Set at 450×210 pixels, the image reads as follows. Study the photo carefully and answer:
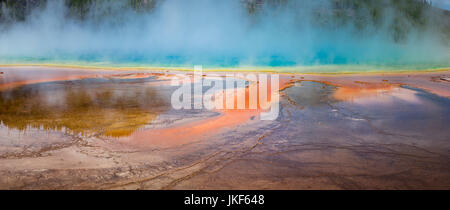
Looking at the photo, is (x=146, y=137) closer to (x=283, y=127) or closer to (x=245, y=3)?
(x=283, y=127)

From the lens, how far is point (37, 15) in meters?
18.0

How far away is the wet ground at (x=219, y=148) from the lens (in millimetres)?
2109

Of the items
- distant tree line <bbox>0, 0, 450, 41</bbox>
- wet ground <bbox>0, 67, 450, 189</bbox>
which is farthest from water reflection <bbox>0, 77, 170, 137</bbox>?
distant tree line <bbox>0, 0, 450, 41</bbox>

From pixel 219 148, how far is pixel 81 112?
3.01m

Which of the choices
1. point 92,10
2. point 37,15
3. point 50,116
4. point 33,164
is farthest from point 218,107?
point 37,15

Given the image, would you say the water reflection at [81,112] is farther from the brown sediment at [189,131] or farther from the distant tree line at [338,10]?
the distant tree line at [338,10]

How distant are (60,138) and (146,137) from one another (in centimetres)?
100

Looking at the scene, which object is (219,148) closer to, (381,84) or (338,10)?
(381,84)

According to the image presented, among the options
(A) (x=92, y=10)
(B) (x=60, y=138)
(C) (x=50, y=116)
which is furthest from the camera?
(A) (x=92, y=10)

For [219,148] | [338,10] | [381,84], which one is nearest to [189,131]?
[219,148]

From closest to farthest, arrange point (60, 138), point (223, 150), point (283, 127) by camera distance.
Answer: point (223, 150) → point (60, 138) → point (283, 127)

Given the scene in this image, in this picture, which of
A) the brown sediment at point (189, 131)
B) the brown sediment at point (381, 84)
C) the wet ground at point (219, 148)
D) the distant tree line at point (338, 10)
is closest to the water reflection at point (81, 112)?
the wet ground at point (219, 148)

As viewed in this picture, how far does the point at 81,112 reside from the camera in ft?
14.8

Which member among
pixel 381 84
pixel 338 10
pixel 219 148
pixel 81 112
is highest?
pixel 338 10
